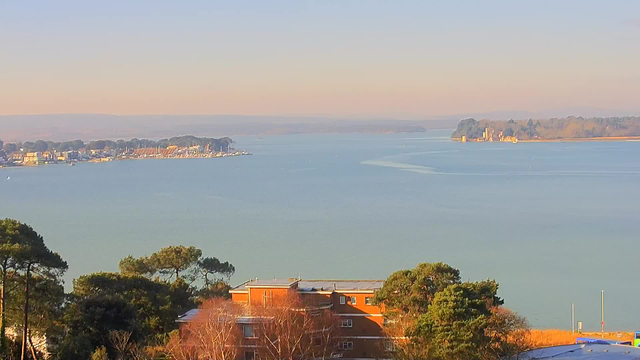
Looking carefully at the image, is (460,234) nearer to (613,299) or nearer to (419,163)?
(613,299)

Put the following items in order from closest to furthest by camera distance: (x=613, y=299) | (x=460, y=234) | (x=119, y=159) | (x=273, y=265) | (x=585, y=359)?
(x=585, y=359) → (x=613, y=299) → (x=273, y=265) → (x=460, y=234) → (x=119, y=159)

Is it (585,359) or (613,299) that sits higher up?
(585,359)

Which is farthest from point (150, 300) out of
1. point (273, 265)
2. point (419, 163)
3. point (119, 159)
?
point (119, 159)

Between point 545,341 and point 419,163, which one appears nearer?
point 545,341

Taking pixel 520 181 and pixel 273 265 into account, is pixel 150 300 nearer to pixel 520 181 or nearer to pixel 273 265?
pixel 273 265

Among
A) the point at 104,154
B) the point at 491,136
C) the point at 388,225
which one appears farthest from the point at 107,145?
the point at 388,225

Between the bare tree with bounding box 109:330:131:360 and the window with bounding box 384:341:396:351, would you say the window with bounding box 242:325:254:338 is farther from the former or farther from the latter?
the window with bounding box 384:341:396:351

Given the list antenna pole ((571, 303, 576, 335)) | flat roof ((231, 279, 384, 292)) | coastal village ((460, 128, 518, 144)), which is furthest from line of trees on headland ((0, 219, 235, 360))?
coastal village ((460, 128, 518, 144))

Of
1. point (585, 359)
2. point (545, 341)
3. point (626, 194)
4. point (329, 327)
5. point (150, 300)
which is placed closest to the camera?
point (585, 359)
